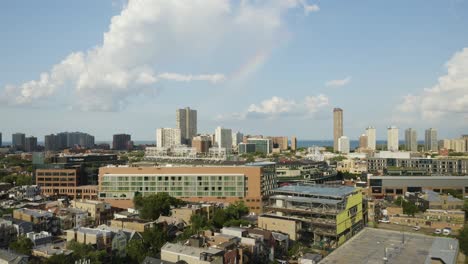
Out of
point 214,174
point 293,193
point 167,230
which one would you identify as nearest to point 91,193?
point 214,174

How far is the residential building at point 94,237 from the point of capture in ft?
81.5

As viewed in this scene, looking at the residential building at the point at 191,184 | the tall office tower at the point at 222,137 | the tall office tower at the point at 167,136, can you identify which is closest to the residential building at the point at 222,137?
the tall office tower at the point at 222,137

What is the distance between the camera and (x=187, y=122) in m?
166

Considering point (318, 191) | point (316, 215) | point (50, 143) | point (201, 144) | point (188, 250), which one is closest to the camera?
point (188, 250)

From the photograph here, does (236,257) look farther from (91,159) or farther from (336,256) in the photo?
(91,159)

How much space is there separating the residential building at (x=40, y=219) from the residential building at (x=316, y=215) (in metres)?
16.1

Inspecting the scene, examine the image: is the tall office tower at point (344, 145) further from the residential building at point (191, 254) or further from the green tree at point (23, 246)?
the green tree at point (23, 246)

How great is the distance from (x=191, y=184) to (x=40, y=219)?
58.1ft

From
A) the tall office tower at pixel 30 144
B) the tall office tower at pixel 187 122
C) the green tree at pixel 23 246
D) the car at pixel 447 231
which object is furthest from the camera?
the tall office tower at pixel 187 122

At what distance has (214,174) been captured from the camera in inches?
1784

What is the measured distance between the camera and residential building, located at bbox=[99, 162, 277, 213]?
44750 millimetres

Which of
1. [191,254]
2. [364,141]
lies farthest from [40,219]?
[364,141]

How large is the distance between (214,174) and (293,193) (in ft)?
45.1

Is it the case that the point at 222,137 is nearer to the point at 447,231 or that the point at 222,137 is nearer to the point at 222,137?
the point at 222,137
